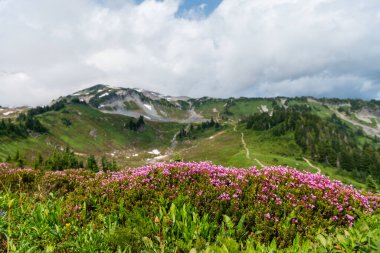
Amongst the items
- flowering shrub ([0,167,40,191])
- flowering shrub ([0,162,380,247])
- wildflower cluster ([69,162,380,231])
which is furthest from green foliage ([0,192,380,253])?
flowering shrub ([0,167,40,191])

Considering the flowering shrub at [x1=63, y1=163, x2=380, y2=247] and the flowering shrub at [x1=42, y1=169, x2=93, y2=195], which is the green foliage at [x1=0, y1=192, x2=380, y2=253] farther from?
the flowering shrub at [x1=42, y1=169, x2=93, y2=195]

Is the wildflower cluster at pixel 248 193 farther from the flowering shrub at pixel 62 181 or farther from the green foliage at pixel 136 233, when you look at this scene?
the flowering shrub at pixel 62 181

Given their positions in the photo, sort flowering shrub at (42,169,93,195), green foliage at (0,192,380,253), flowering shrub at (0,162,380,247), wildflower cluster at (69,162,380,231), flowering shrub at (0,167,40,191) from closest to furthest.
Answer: green foliage at (0,192,380,253), flowering shrub at (0,162,380,247), wildflower cluster at (69,162,380,231), flowering shrub at (42,169,93,195), flowering shrub at (0,167,40,191)

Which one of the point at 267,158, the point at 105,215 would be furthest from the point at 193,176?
the point at 267,158

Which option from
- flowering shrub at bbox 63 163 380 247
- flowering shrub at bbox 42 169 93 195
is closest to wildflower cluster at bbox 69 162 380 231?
flowering shrub at bbox 63 163 380 247

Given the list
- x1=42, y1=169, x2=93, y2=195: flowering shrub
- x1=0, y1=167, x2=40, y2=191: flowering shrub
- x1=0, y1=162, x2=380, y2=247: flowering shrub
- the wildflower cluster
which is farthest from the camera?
x1=0, y1=167, x2=40, y2=191: flowering shrub

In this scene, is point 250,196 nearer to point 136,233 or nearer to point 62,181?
point 136,233

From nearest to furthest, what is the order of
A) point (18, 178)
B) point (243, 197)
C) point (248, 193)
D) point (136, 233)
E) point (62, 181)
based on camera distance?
point (136, 233)
point (248, 193)
point (243, 197)
point (62, 181)
point (18, 178)

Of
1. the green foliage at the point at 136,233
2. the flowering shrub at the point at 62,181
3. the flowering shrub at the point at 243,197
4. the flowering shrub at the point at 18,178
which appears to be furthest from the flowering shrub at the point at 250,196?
the flowering shrub at the point at 18,178

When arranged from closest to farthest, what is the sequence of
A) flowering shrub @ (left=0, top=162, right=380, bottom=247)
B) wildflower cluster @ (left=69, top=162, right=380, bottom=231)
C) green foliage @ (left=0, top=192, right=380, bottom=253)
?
green foliage @ (left=0, top=192, right=380, bottom=253), flowering shrub @ (left=0, top=162, right=380, bottom=247), wildflower cluster @ (left=69, top=162, right=380, bottom=231)

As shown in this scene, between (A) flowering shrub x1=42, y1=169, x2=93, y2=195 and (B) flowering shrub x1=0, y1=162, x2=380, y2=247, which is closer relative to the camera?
(B) flowering shrub x1=0, y1=162, x2=380, y2=247

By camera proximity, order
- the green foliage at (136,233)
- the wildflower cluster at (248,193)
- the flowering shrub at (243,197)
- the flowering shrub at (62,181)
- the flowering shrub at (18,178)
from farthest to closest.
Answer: the flowering shrub at (18,178)
the flowering shrub at (62,181)
the wildflower cluster at (248,193)
the flowering shrub at (243,197)
the green foliage at (136,233)

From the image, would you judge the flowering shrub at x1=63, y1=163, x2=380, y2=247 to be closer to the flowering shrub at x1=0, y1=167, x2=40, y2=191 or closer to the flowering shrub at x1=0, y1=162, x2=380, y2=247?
the flowering shrub at x1=0, y1=162, x2=380, y2=247

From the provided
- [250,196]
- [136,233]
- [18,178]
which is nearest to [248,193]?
[250,196]
